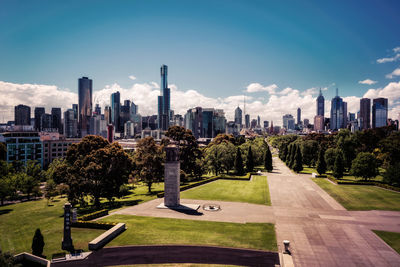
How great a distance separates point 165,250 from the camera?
21.6 meters

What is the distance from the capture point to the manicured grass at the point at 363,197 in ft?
121

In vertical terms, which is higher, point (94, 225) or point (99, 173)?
point (99, 173)

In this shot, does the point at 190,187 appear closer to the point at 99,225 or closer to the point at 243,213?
the point at 243,213

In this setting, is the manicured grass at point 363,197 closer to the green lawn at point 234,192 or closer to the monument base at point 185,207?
the green lawn at point 234,192

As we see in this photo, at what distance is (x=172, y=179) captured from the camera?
3594 centimetres

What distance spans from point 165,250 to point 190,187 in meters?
28.5

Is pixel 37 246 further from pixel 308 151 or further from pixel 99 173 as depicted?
pixel 308 151

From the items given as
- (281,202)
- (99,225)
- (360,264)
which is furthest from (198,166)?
(360,264)

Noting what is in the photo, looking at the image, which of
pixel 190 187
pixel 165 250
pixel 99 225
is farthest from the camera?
pixel 190 187

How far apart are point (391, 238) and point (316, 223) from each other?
290 inches

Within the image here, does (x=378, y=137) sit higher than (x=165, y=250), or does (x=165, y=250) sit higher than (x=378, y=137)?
(x=378, y=137)

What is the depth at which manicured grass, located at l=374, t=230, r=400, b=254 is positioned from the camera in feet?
76.3

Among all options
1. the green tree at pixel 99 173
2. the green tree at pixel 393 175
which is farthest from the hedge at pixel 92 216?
the green tree at pixel 393 175

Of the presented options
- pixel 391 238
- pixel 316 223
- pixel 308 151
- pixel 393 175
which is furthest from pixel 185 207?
pixel 308 151
